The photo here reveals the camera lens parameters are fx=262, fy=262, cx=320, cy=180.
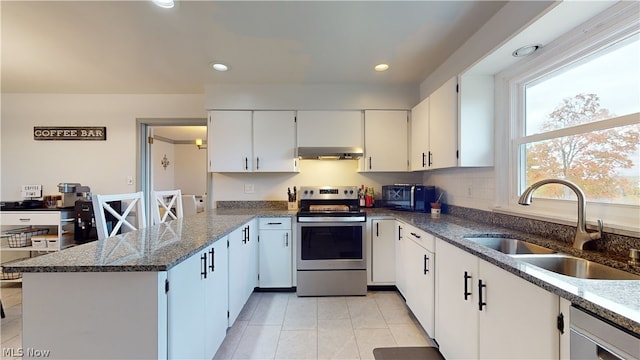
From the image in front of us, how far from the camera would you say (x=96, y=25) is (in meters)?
1.91

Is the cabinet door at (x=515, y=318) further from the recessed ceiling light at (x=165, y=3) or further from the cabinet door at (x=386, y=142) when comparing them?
the recessed ceiling light at (x=165, y=3)

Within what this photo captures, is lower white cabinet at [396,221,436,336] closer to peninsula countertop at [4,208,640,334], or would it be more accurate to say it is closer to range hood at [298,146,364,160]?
peninsula countertop at [4,208,640,334]

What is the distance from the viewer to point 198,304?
4.54 ft

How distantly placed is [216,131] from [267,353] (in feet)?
7.63

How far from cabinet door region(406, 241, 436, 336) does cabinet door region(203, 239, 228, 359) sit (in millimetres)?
1452

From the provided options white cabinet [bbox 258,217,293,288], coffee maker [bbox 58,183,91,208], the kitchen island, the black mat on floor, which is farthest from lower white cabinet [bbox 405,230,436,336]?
coffee maker [bbox 58,183,91,208]

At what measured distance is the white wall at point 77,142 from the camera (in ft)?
11.3

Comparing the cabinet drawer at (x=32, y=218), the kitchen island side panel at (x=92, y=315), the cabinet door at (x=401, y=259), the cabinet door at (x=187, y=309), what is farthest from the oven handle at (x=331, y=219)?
the cabinet drawer at (x=32, y=218)

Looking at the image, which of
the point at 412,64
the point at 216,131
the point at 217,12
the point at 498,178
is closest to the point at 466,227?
the point at 498,178

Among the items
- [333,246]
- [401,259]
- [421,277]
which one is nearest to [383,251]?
[401,259]

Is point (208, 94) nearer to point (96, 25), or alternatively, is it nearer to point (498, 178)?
point (96, 25)

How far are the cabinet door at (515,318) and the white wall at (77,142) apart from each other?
356cm

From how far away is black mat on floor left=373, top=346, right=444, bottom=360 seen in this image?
5.88 ft

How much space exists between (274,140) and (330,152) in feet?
2.25
